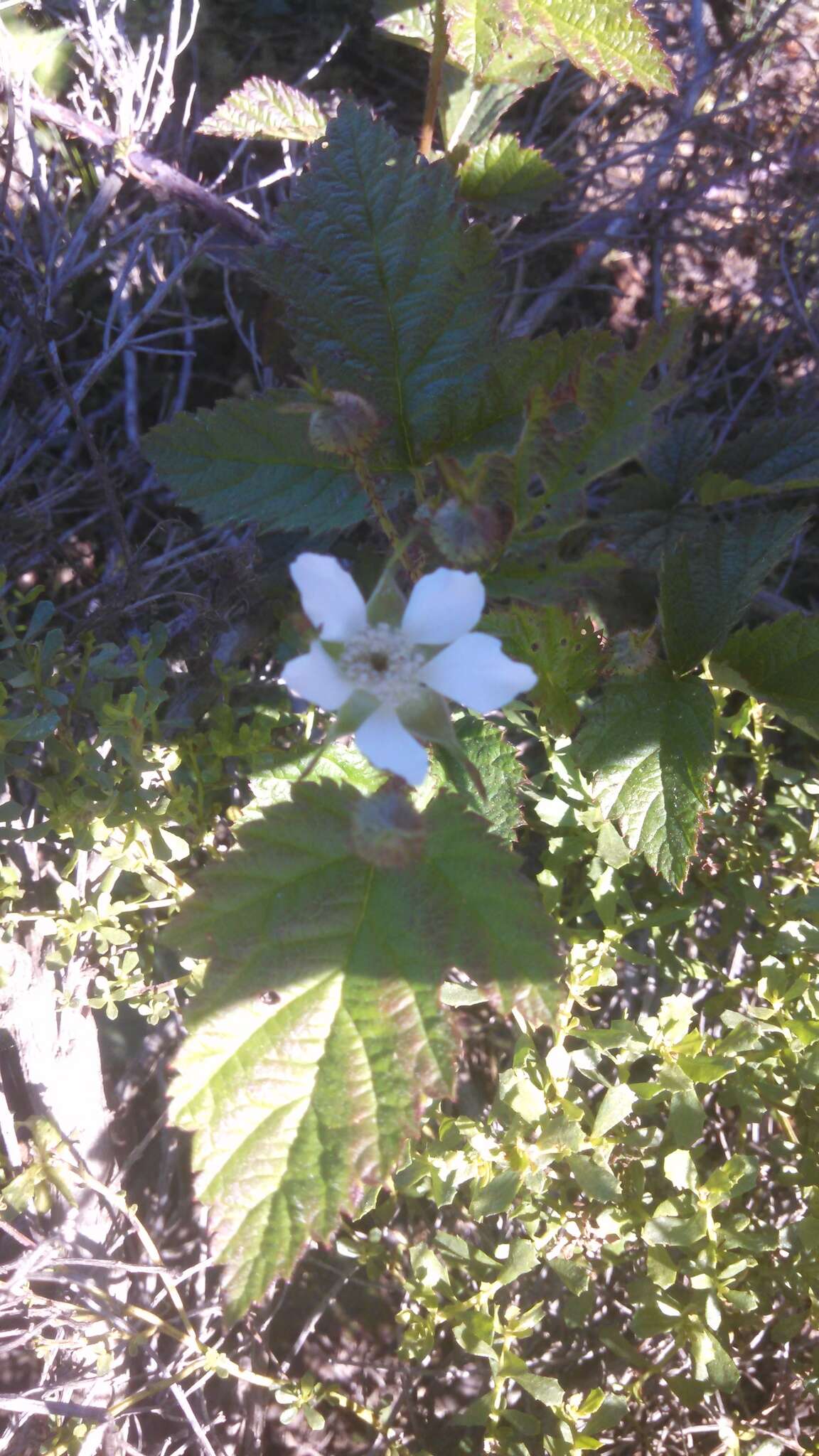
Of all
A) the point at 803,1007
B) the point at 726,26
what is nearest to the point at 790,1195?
A: the point at 803,1007

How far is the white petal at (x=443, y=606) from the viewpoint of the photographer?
1.17 m

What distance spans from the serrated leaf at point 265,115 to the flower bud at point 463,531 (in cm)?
109

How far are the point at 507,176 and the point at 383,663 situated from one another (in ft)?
4.03

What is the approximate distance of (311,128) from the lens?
6.28 ft

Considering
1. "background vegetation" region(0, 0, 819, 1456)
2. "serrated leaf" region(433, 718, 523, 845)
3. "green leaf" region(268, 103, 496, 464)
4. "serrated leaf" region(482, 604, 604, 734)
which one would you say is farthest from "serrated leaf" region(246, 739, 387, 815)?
"green leaf" region(268, 103, 496, 464)

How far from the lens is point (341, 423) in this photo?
1.26 metres

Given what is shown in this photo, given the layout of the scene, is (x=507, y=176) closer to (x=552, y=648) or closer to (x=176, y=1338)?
(x=552, y=648)

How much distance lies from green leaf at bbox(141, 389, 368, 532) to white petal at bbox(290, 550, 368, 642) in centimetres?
38

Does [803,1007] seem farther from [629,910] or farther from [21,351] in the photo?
[21,351]

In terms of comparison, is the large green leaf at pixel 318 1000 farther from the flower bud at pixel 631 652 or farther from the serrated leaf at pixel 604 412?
the serrated leaf at pixel 604 412

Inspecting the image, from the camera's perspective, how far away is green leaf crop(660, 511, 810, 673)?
5.61ft

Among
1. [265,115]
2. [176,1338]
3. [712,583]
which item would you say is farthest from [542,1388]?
[265,115]

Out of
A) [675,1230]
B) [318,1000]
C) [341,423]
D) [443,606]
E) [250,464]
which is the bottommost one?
[675,1230]

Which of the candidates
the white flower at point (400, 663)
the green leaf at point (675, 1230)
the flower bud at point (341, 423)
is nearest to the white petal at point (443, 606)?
the white flower at point (400, 663)
